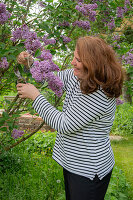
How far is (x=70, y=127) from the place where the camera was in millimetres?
1511

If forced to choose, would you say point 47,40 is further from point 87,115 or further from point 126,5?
point 126,5

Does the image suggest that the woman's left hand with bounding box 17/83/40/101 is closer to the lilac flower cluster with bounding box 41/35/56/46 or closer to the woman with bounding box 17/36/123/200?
the woman with bounding box 17/36/123/200

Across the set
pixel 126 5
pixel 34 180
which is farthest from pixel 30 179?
pixel 126 5

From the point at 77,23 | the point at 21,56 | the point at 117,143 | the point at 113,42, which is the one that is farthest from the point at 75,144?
the point at 117,143

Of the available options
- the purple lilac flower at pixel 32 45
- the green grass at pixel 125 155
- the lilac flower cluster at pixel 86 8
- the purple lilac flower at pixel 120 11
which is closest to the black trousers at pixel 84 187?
the purple lilac flower at pixel 32 45

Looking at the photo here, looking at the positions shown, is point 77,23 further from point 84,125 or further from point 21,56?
point 84,125

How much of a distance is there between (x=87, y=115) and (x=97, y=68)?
31cm

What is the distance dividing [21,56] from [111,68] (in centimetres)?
66

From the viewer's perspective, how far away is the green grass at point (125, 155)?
4.04 m

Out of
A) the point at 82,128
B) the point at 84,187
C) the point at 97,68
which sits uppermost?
the point at 97,68

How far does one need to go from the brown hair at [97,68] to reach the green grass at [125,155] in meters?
2.27

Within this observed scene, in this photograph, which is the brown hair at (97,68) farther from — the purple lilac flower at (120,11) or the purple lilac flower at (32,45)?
the purple lilac flower at (120,11)

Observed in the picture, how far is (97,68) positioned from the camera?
1.52 meters

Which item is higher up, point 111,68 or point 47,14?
point 47,14
